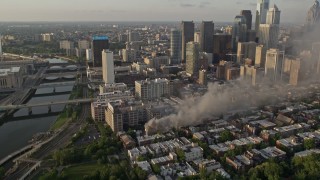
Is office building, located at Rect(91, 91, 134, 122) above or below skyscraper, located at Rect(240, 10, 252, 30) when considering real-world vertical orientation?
below

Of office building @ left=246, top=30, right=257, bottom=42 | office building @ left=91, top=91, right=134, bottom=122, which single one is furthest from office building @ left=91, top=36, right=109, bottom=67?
office building @ left=246, top=30, right=257, bottom=42

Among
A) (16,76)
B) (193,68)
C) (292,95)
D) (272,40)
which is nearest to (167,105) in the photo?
(292,95)

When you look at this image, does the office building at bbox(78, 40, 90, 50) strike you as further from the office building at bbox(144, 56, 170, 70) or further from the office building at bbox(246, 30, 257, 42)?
the office building at bbox(246, 30, 257, 42)

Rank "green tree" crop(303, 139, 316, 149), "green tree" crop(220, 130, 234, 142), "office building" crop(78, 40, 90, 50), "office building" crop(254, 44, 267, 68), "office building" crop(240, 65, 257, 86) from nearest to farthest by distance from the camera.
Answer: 1. "green tree" crop(303, 139, 316, 149)
2. "green tree" crop(220, 130, 234, 142)
3. "office building" crop(240, 65, 257, 86)
4. "office building" crop(254, 44, 267, 68)
5. "office building" crop(78, 40, 90, 50)

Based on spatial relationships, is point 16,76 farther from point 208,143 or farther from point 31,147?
point 208,143

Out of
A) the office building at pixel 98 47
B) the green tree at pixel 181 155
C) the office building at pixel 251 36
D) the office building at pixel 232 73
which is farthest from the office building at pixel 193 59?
the green tree at pixel 181 155

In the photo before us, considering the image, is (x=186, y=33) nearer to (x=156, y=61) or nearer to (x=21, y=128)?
(x=156, y=61)
